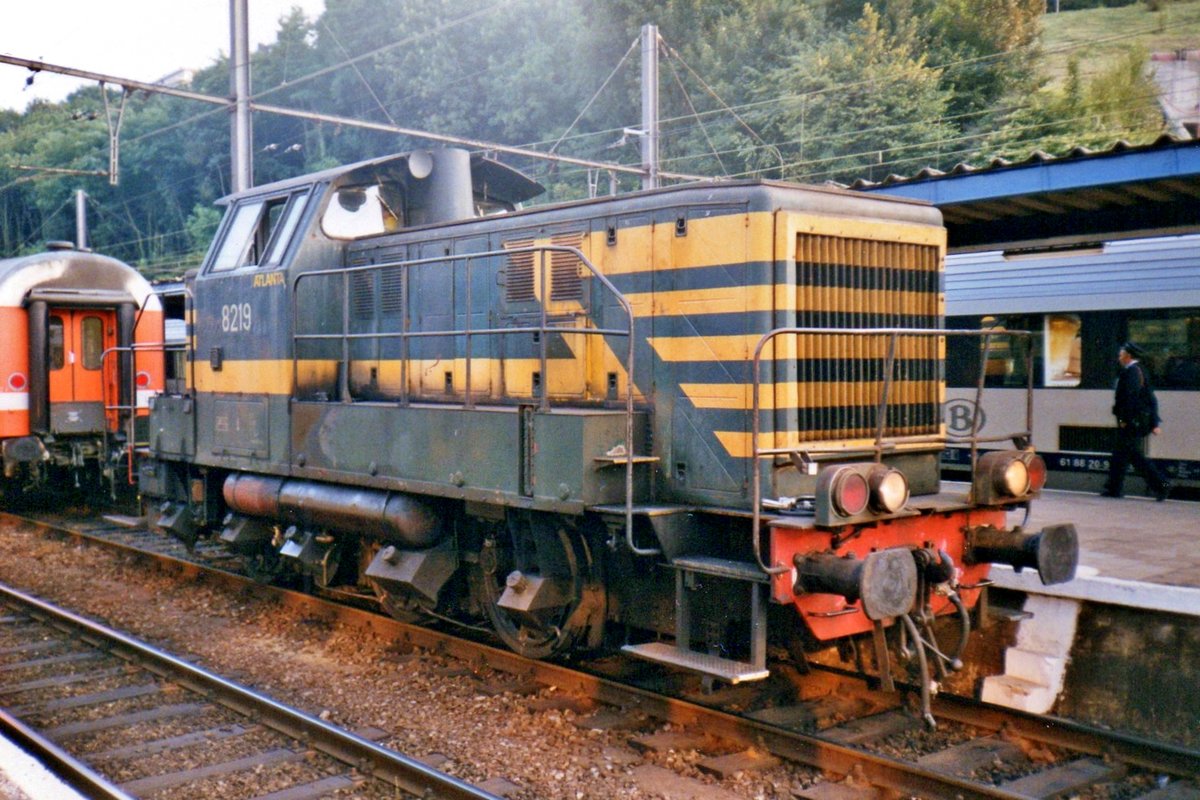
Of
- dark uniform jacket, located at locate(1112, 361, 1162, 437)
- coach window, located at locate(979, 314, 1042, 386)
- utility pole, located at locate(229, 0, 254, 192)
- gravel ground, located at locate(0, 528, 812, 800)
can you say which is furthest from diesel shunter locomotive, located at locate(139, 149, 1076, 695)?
utility pole, located at locate(229, 0, 254, 192)

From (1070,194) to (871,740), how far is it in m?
5.17

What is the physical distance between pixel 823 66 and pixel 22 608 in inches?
980

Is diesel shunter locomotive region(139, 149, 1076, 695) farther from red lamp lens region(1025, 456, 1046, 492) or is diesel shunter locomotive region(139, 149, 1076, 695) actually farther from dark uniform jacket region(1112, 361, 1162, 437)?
dark uniform jacket region(1112, 361, 1162, 437)

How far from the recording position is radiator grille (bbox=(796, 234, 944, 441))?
554 centimetres

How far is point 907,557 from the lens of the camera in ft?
16.3

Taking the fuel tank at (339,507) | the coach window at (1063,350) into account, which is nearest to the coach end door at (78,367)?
the fuel tank at (339,507)

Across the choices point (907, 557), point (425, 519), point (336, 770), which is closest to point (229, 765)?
point (336, 770)

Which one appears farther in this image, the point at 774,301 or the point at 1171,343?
the point at 1171,343

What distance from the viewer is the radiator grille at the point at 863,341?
5.54 metres

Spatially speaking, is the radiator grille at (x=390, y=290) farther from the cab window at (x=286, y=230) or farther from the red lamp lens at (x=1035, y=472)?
the red lamp lens at (x=1035, y=472)

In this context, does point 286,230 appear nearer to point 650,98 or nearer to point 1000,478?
point 1000,478

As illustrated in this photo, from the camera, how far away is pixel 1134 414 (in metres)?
9.96

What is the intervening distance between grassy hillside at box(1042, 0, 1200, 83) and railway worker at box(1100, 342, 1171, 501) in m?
31.0

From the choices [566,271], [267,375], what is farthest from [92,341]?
[566,271]
